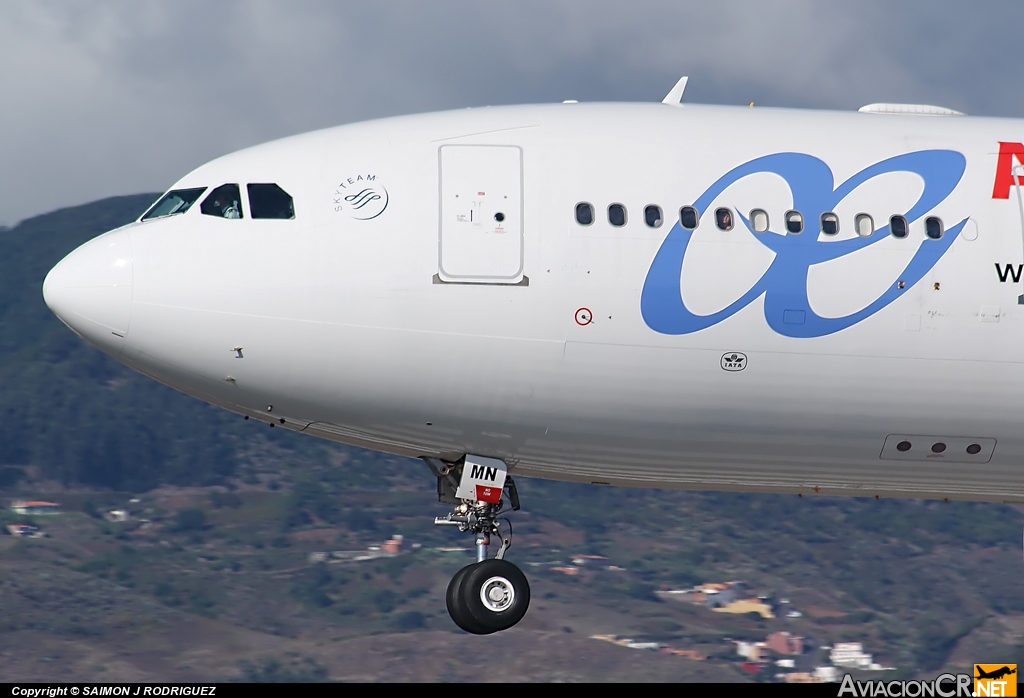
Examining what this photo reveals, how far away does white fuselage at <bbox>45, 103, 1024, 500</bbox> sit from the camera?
22719mm

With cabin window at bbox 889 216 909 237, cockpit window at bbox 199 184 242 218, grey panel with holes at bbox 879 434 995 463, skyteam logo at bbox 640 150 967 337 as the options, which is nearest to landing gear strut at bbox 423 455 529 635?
skyteam logo at bbox 640 150 967 337

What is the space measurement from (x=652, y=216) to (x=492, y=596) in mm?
6759

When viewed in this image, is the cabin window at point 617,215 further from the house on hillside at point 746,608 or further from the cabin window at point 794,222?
the house on hillside at point 746,608

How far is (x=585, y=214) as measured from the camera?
76.3ft

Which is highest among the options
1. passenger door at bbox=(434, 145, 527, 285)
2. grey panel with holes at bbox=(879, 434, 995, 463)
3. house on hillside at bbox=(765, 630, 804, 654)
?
passenger door at bbox=(434, 145, 527, 285)

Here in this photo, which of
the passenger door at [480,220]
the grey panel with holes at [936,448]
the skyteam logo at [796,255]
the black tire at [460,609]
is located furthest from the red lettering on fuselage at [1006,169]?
the black tire at [460,609]

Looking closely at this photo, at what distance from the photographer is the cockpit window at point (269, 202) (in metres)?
23.2

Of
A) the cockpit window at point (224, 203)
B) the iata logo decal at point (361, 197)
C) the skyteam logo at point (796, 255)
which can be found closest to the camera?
the iata logo decal at point (361, 197)

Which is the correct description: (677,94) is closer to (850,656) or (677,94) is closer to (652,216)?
(652,216)

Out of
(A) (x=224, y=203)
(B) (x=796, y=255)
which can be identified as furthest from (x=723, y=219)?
(A) (x=224, y=203)

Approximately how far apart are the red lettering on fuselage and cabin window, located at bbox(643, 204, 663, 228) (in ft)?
19.7

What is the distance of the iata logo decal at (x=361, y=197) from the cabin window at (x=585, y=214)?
9.92 feet

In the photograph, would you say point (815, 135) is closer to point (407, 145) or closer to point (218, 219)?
point (407, 145)

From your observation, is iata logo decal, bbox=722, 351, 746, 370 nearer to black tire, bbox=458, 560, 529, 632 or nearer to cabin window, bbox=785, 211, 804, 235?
cabin window, bbox=785, 211, 804, 235
